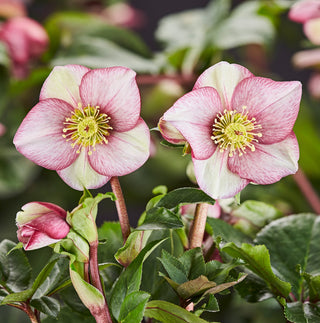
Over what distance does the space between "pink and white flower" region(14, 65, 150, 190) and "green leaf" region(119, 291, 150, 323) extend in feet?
0.18

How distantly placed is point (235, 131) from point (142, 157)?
0.16 feet

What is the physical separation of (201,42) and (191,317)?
488 millimetres

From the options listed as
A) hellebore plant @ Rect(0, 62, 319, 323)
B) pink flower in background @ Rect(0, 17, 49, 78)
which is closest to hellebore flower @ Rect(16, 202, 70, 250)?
hellebore plant @ Rect(0, 62, 319, 323)

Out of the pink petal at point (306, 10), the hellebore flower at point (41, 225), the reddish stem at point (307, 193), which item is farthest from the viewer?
the reddish stem at point (307, 193)

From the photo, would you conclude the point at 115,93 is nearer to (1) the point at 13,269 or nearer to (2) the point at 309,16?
(1) the point at 13,269

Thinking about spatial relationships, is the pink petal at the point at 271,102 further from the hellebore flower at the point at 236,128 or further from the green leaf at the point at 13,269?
the green leaf at the point at 13,269

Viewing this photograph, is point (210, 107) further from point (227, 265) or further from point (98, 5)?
point (98, 5)

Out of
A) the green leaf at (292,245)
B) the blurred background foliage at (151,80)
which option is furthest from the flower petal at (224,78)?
the blurred background foliage at (151,80)

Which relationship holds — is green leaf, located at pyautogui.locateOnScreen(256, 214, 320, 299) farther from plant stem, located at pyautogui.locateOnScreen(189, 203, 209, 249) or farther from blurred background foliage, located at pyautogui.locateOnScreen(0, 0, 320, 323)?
blurred background foliage, located at pyautogui.locateOnScreen(0, 0, 320, 323)

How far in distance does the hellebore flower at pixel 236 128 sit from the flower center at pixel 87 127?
3 cm

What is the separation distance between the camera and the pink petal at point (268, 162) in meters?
0.25

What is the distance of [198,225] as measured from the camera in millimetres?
260

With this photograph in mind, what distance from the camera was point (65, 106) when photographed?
252 millimetres

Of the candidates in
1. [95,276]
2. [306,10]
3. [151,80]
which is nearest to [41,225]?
[95,276]
